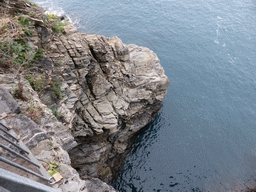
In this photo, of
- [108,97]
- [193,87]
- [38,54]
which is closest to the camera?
[38,54]

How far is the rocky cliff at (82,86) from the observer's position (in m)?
14.8

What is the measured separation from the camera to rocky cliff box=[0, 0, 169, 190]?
14837mm

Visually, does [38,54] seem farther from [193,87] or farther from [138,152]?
[193,87]

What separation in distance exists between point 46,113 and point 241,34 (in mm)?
63122

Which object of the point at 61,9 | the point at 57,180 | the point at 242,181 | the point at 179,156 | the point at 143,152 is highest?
the point at 57,180

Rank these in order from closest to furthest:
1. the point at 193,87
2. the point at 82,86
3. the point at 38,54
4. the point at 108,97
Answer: the point at 38,54
the point at 82,86
the point at 108,97
the point at 193,87

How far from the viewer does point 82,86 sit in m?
24.1

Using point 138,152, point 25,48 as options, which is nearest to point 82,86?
point 25,48

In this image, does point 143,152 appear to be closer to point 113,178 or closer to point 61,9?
point 113,178

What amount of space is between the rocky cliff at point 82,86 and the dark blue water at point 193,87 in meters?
5.47

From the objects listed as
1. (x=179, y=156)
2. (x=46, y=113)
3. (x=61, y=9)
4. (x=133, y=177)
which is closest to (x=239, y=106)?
(x=179, y=156)

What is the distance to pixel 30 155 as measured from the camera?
26.6ft

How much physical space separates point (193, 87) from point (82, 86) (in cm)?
3104

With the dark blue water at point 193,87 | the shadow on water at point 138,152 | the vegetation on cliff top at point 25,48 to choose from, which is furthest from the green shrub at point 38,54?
the dark blue water at point 193,87
